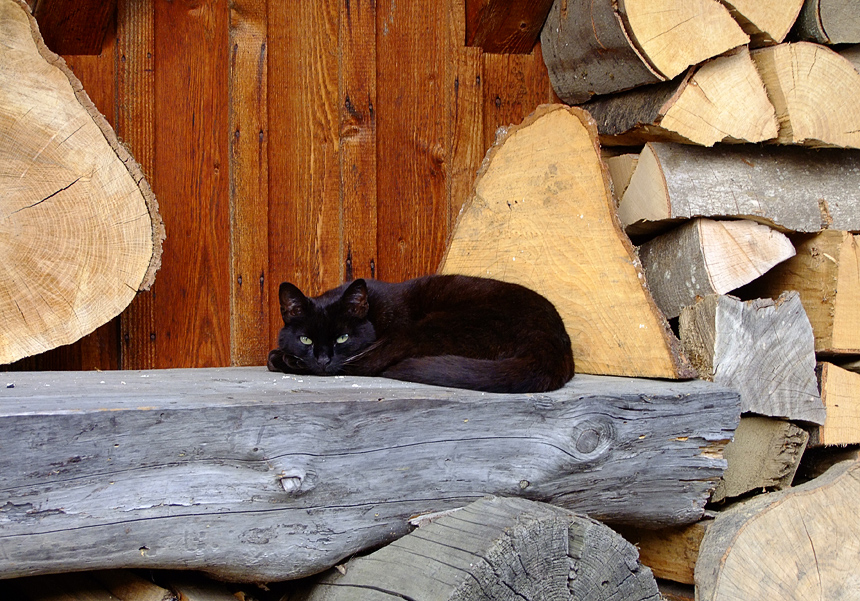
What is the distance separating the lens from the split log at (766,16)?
2367 millimetres

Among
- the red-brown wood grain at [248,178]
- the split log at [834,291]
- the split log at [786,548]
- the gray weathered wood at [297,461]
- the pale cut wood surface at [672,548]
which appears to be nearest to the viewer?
the gray weathered wood at [297,461]

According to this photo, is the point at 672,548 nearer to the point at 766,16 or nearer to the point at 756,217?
the point at 756,217

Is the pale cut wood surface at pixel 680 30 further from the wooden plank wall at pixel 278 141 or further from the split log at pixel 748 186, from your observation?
the wooden plank wall at pixel 278 141

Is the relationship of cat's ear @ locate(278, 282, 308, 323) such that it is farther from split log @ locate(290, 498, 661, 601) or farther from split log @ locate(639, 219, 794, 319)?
split log @ locate(639, 219, 794, 319)

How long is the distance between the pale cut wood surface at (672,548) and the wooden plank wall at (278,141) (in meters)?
1.38

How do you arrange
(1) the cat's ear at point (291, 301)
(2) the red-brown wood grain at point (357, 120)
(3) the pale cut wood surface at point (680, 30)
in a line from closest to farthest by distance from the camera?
(3) the pale cut wood surface at point (680, 30), (1) the cat's ear at point (291, 301), (2) the red-brown wood grain at point (357, 120)

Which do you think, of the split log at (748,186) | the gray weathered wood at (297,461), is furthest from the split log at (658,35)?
the gray weathered wood at (297,461)

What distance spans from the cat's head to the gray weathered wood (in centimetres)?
43

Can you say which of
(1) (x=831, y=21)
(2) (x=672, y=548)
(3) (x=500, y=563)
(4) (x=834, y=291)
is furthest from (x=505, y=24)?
(3) (x=500, y=563)

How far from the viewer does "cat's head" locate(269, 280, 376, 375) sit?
2.50 meters

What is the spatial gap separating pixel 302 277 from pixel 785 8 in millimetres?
1952

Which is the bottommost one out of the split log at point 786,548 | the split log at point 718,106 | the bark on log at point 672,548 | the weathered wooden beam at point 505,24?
the bark on log at point 672,548

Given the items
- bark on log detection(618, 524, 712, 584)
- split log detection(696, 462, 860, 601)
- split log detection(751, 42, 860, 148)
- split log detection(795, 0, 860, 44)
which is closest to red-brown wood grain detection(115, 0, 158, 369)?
bark on log detection(618, 524, 712, 584)

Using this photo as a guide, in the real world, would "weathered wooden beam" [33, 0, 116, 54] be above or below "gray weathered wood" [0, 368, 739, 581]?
above
